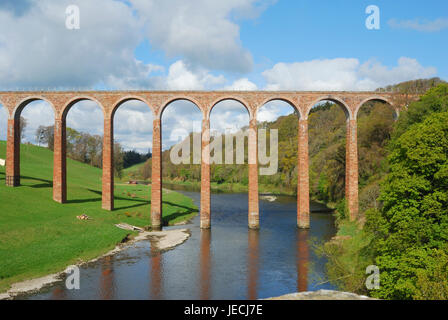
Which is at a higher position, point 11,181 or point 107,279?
point 11,181

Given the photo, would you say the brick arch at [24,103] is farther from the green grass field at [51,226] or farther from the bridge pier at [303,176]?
the bridge pier at [303,176]

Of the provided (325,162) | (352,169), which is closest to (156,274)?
(352,169)

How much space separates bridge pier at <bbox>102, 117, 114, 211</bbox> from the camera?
119ft

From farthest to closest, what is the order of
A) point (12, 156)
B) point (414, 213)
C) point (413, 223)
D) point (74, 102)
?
point (74, 102), point (12, 156), point (414, 213), point (413, 223)

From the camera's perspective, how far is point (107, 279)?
819 inches

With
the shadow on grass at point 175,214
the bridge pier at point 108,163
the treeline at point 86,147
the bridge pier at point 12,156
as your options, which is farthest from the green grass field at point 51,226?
the treeline at point 86,147

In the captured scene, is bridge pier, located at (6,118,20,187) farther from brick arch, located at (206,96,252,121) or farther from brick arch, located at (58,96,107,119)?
brick arch, located at (206,96,252,121)

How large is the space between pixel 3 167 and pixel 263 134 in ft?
204

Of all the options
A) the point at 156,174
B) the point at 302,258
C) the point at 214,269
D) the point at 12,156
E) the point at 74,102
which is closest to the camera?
the point at 214,269

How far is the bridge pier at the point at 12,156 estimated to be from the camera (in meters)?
36.2

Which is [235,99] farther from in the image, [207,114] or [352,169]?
[352,169]

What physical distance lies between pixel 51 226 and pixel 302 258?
67.7 feet

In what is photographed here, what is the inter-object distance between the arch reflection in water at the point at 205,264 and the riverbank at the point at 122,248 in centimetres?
183

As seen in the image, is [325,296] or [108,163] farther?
[108,163]
